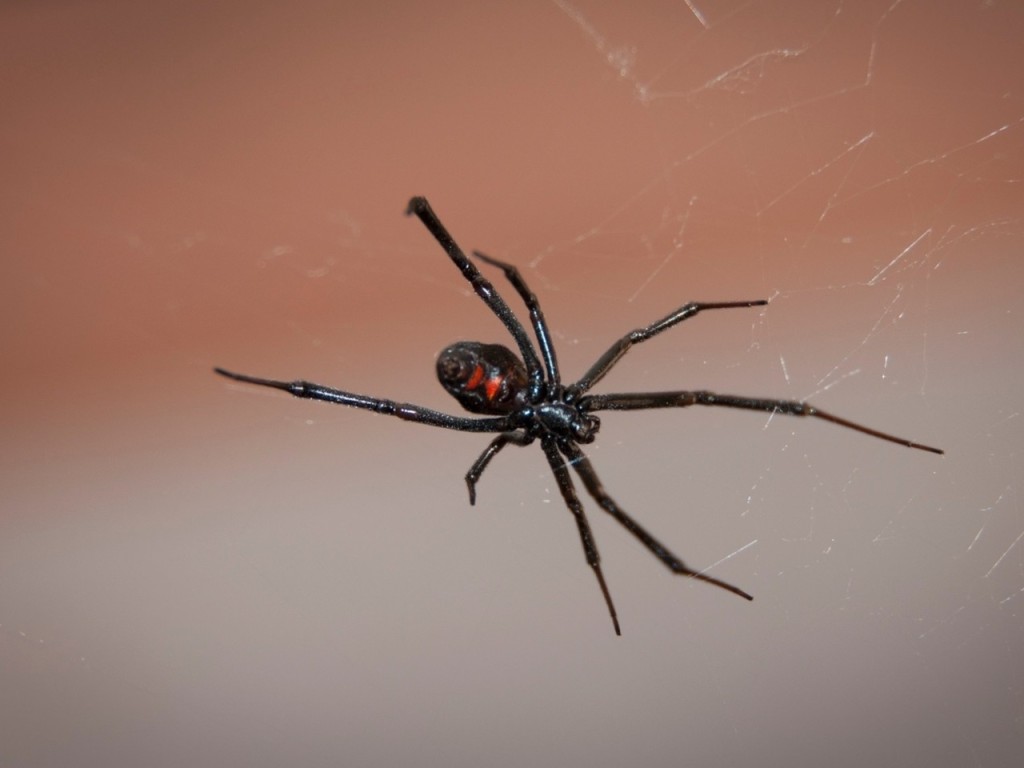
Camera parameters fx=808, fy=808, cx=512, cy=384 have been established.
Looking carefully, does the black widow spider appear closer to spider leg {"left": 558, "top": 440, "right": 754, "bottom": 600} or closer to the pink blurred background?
spider leg {"left": 558, "top": 440, "right": 754, "bottom": 600}

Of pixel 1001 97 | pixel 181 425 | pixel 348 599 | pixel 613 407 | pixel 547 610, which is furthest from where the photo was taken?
pixel 181 425

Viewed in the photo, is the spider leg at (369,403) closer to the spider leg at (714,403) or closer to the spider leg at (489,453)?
the spider leg at (489,453)

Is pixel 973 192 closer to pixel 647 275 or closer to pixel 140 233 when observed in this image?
pixel 647 275

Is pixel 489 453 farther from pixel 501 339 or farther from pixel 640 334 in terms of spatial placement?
pixel 501 339

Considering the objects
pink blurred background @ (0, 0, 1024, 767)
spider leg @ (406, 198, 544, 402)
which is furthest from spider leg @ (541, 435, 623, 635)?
pink blurred background @ (0, 0, 1024, 767)

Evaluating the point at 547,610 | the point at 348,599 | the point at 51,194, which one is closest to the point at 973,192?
the point at 547,610

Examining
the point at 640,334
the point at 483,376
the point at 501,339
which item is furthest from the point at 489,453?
the point at 501,339
